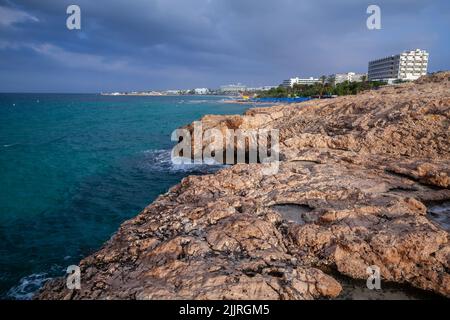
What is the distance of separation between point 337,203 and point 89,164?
22.9 meters

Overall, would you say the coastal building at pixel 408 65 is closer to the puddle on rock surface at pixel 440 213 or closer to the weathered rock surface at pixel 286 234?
the weathered rock surface at pixel 286 234

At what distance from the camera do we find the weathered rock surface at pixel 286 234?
16.9 ft

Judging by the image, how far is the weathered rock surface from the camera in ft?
16.9

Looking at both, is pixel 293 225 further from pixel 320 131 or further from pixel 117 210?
pixel 117 210

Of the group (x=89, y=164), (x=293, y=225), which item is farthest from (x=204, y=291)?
(x=89, y=164)

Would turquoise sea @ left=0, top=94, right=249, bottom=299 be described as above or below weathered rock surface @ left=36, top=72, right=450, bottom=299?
below

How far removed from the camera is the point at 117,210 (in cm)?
1528

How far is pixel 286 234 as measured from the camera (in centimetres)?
670
